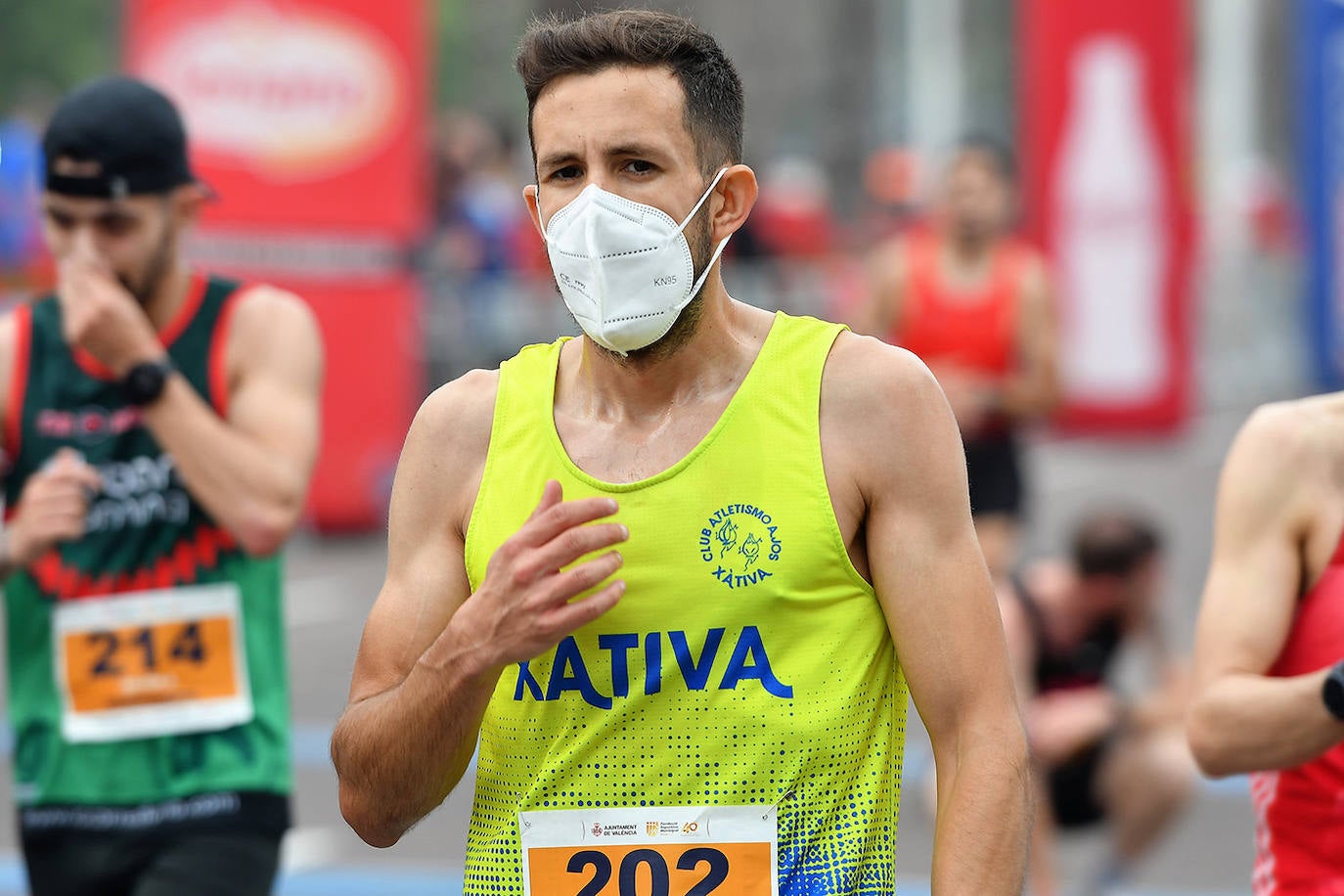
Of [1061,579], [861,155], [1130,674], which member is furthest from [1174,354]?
[861,155]

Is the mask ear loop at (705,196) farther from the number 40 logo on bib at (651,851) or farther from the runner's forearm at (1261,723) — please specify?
the runner's forearm at (1261,723)

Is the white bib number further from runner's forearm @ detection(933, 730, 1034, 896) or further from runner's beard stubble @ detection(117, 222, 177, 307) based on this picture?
runner's forearm @ detection(933, 730, 1034, 896)

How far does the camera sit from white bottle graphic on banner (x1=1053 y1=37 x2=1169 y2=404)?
18859 millimetres

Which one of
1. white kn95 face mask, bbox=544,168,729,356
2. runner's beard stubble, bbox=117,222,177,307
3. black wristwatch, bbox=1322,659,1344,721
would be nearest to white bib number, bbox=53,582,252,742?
runner's beard stubble, bbox=117,222,177,307

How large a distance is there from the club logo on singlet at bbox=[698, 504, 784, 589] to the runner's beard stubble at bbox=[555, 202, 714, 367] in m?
0.28

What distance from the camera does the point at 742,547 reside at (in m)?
2.78

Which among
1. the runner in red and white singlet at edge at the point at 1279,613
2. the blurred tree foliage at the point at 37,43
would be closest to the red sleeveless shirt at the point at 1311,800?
the runner in red and white singlet at edge at the point at 1279,613

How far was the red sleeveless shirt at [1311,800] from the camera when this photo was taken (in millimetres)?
3383

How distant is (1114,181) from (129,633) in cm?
1583

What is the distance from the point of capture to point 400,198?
14.5 meters

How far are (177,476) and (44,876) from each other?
0.81m

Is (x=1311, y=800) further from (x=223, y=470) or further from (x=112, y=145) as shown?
(x=112, y=145)

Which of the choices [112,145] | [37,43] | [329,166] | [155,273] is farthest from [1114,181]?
[37,43]

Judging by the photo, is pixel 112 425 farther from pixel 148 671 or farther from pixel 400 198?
pixel 400 198
